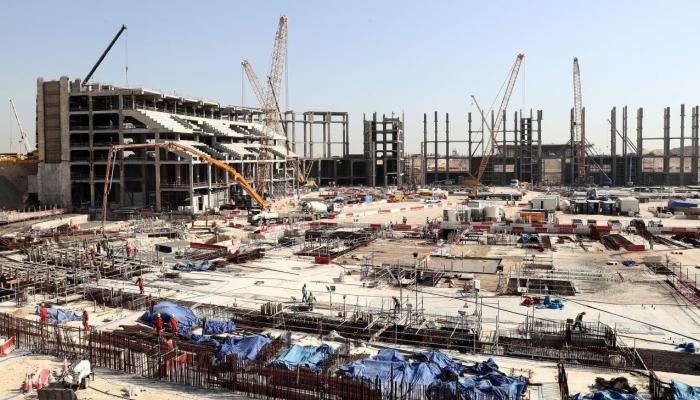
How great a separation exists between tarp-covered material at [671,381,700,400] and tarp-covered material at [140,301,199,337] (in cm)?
1584

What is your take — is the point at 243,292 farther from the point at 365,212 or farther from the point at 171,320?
the point at 365,212

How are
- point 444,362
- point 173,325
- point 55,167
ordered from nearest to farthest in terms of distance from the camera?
point 444,362 < point 173,325 < point 55,167

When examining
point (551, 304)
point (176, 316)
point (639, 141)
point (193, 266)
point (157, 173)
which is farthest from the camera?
point (639, 141)

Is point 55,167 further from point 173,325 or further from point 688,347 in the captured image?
point 688,347

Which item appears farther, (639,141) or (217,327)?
(639,141)

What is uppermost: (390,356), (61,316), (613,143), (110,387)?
(613,143)

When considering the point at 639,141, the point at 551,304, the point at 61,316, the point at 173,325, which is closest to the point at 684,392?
the point at 551,304

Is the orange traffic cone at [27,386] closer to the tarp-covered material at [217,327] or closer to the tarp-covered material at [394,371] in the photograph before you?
the tarp-covered material at [217,327]

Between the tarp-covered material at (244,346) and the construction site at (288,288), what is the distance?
0.25ft

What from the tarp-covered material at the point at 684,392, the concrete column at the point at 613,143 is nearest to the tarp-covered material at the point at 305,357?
the tarp-covered material at the point at 684,392

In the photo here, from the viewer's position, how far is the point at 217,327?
22844 millimetres

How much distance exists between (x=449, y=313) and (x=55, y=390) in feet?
52.3

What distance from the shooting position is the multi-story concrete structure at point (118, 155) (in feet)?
237

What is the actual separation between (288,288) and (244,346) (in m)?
12.4
